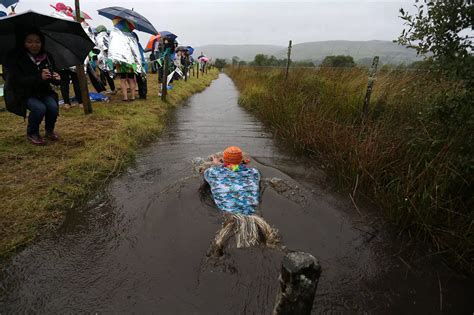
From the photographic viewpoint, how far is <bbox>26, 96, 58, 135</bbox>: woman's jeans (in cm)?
470

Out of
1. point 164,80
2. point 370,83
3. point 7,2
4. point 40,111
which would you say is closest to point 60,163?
point 40,111

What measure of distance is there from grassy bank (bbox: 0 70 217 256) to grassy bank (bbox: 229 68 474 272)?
12.0ft

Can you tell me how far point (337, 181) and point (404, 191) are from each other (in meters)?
1.28

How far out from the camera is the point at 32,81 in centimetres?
452

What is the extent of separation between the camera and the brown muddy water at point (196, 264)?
7.63 feet

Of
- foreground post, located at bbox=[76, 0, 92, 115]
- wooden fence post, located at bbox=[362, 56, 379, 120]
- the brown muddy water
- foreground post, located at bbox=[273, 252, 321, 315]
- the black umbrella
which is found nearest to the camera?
foreground post, located at bbox=[273, 252, 321, 315]

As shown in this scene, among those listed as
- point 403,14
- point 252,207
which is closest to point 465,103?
point 403,14

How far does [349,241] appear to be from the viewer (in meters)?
3.23

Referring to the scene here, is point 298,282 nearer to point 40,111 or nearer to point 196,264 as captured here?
point 196,264

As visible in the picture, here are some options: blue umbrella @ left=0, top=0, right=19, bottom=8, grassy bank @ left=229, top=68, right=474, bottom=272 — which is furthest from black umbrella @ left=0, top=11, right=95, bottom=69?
blue umbrella @ left=0, top=0, right=19, bottom=8

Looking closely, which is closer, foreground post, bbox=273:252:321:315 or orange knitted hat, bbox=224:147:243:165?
foreground post, bbox=273:252:321:315

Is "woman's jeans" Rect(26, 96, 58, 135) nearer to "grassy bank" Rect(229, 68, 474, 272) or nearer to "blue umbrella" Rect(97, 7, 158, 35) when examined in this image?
"blue umbrella" Rect(97, 7, 158, 35)

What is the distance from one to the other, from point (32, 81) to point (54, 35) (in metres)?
1.20

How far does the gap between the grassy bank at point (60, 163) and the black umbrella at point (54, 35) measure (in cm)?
140
